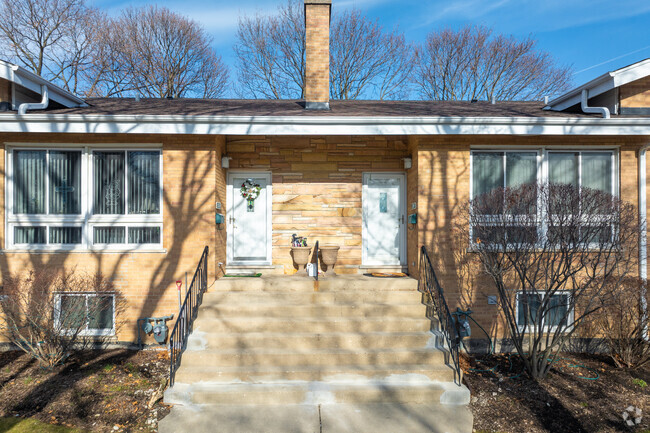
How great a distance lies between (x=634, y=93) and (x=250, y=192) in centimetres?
734

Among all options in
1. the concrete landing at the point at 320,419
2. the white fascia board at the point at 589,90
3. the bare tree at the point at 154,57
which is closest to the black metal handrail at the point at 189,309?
the concrete landing at the point at 320,419

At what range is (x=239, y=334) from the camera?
544 cm

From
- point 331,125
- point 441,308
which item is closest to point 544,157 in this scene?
point 441,308

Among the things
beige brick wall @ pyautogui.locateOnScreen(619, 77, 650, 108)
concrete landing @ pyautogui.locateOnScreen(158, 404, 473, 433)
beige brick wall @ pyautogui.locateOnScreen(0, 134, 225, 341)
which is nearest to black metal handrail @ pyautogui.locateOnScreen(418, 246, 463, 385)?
concrete landing @ pyautogui.locateOnScreen(158, 404, 473, 433)

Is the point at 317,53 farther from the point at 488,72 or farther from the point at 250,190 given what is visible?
the point at 488,72

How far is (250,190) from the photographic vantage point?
7.62 meters

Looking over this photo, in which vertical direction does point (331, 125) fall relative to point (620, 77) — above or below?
below

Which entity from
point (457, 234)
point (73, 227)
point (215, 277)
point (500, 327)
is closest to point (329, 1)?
point (457, 234)

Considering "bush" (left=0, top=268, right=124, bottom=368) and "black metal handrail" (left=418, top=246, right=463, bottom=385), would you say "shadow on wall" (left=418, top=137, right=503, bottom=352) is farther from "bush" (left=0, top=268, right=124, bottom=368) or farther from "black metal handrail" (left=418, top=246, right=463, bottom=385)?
"bush" (left=0, top=268, right=124, bottom=368)

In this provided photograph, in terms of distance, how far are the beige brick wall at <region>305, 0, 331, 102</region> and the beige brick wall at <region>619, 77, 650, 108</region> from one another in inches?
217

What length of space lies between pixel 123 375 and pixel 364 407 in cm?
333

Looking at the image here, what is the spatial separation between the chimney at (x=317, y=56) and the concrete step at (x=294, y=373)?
17.5ft

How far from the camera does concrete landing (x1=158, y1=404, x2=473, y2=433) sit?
4.12m

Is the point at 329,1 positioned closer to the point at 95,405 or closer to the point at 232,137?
the point at 232,137
